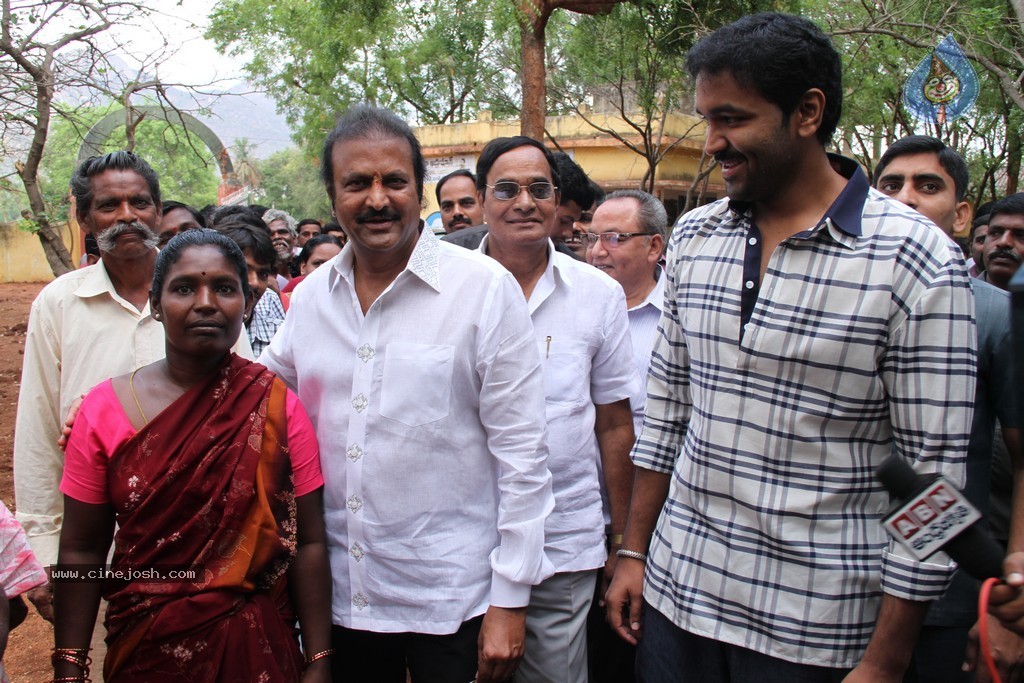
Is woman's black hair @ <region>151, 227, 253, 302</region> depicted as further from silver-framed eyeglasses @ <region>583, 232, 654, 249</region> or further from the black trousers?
silver-framed eyeglasses @ <region>583, 232, 654, 249</region>

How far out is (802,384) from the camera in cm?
170

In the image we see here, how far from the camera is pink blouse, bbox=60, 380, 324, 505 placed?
1.92 meters

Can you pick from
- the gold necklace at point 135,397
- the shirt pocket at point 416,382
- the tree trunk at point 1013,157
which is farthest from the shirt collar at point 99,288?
the tree trunk at point 1013,157

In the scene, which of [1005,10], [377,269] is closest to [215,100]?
[377,269]

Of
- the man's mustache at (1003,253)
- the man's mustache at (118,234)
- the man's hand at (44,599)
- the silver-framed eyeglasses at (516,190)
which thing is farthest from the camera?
the man's mustache at (1003,253)

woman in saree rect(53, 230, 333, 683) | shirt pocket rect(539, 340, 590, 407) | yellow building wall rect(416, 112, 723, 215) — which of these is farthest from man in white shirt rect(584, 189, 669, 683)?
yellow building wall rect(416, 112, 723, 215)

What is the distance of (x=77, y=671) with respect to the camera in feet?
6.34

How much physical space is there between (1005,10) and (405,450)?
1085 centimetres

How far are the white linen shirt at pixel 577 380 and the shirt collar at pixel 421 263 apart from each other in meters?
0.56

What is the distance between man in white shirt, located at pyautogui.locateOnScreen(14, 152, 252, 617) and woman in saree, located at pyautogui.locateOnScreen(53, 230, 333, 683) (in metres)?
0.60

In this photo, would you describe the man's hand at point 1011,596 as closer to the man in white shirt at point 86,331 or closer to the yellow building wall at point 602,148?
the man in white shirt at point 86,331

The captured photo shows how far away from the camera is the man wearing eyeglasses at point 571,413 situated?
8.09 ft


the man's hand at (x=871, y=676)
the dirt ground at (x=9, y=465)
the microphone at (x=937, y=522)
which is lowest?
the dirt ground at (x=9, y=465)

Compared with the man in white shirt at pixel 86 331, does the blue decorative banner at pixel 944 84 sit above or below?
above
